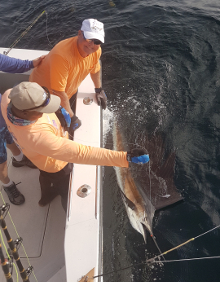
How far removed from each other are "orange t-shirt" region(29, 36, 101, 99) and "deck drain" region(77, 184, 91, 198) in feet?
3.78

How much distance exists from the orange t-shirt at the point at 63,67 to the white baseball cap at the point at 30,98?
0.91 metres

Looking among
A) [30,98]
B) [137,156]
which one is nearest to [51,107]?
[30,98]

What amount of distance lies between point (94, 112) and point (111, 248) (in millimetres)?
1783

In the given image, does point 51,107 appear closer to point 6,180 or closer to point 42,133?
point 42,133

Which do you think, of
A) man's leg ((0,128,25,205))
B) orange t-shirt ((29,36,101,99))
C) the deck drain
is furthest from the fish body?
orange t-shirt ((29,36,101,99))

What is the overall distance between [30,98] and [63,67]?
3.69ft

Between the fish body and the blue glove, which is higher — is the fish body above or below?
below

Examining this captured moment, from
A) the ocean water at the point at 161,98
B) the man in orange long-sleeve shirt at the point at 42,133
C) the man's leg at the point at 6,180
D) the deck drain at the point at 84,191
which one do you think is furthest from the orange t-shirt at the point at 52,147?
the ocean water at the point at 161,98

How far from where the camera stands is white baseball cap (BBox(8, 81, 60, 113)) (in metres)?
1.49

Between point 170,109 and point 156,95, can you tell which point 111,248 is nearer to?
point 170,109

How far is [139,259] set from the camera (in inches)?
107

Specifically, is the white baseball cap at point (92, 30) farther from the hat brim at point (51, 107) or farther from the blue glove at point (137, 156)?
the blue glove at point (137, 156)

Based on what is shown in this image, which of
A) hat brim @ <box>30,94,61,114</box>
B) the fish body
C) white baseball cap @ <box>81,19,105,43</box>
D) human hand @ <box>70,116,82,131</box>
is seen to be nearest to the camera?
hat brim @ <box>30,94,61,114</box>

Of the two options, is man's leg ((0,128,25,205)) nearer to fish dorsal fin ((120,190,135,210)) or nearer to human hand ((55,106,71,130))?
human hand ((55,106,71,130))
